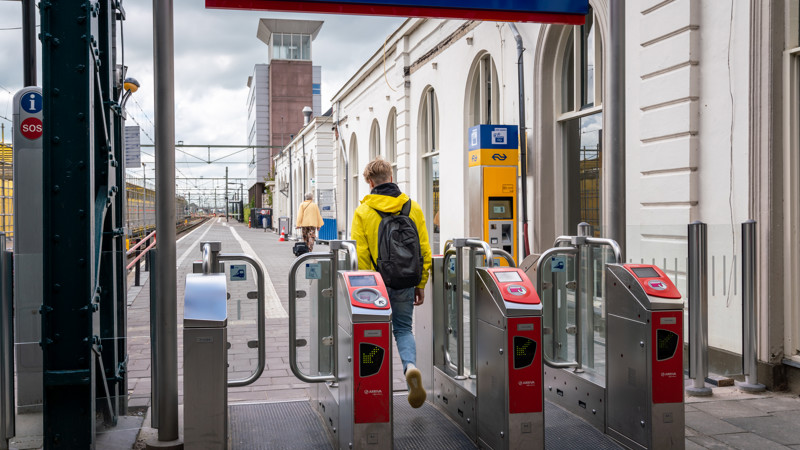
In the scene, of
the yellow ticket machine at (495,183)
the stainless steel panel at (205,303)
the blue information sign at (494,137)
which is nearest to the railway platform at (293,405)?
the stainless steel panel at (205,303)

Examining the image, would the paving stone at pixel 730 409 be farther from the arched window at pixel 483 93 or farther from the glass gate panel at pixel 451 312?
the arched window at pixel 483 93

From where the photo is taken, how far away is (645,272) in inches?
185

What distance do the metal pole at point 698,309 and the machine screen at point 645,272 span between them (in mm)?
1675

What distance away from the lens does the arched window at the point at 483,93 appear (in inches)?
477

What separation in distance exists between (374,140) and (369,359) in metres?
18.0

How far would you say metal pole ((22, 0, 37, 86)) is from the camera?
28.2 ft

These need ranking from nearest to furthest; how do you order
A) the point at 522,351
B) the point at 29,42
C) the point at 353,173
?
the point at 522,351 < the point at 29,42 < the point at 353,173

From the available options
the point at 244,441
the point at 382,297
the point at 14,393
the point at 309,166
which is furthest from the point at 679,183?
the point at 309,166

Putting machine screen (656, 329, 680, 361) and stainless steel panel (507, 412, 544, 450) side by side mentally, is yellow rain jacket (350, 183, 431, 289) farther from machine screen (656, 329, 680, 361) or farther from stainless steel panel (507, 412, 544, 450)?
machine screen (656, 329, 680, 361)

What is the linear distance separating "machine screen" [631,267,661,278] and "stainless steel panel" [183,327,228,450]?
2.65m

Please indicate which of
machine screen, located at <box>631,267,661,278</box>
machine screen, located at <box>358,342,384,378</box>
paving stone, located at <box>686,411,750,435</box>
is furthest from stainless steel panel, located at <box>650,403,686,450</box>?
machine screen, located at <box>358,342,384,378</box>

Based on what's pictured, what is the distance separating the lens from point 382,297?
4328mm

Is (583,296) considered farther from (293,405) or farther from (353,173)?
(353,173)

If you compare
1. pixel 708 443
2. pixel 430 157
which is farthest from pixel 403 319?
pixel 430 157
